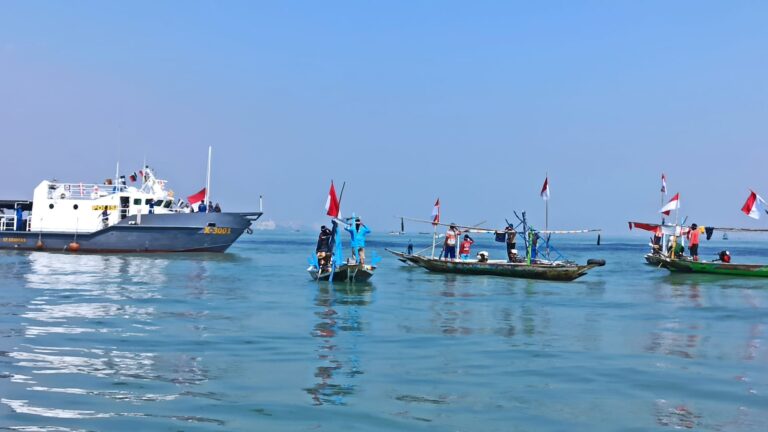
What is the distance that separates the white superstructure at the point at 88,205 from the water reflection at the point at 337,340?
24912 mm

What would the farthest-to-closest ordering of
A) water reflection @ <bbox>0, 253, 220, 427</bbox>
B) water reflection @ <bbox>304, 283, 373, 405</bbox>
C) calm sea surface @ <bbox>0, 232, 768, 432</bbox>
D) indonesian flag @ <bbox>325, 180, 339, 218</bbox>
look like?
1. indonesian flag @ <bbox>325, 180, 339, 218</bbox>
2. water reflection @ <bbox>304, 283, 373, 405</bbox>
3. water reflection @ <bbox>0, 253, 220, 427</bbox>
4. calm sea surface @ <bbox>0, 232, 768, 432</bbox>

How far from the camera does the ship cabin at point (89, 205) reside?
159ft

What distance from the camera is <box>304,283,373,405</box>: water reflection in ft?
36.7

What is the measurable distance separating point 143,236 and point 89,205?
470 cm

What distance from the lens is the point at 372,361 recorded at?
13.6 m

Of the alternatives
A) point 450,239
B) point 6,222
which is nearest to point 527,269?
point 450,239

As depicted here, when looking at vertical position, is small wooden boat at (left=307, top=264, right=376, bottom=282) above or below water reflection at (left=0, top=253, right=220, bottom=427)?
above

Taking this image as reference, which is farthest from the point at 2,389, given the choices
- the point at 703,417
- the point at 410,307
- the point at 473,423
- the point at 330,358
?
the point at 410,307

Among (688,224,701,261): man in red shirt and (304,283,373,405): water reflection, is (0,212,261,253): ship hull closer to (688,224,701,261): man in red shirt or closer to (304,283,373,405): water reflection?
(304,283,373,405): water reflection

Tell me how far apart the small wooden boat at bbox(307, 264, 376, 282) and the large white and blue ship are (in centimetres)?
2045

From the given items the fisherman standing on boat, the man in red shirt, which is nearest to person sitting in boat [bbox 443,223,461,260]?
the fisherman standing on boat

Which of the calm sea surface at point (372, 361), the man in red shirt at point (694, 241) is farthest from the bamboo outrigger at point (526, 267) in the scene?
the man in red shirt at point (694, 241)

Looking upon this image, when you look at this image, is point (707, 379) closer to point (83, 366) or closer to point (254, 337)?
point (254, 337)

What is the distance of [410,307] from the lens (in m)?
22.9
